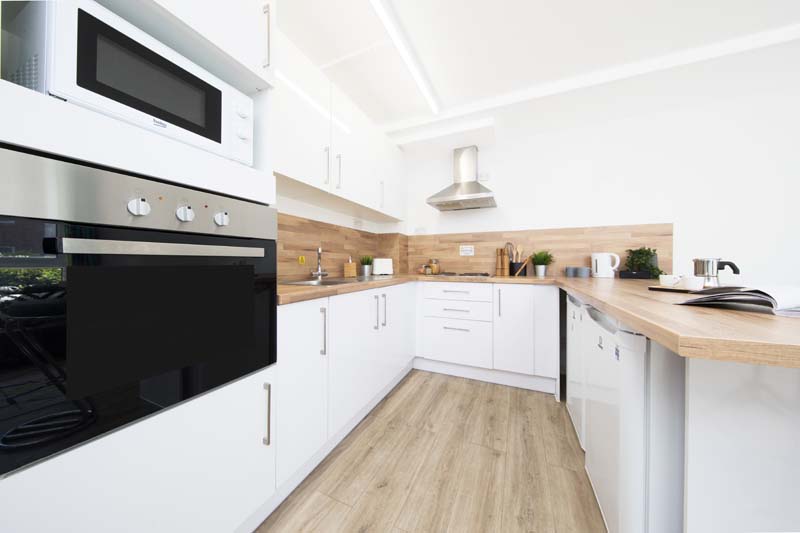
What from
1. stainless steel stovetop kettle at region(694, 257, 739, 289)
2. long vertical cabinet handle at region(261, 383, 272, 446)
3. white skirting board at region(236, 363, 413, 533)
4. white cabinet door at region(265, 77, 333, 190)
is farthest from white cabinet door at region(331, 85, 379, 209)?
stainless steel stovetop kettle at region(694, 257, 739, 289)

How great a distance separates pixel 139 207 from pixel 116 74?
0.33 m

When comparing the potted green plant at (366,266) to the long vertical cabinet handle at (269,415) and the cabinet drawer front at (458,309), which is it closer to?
the cabinet drawer front at (458,309)

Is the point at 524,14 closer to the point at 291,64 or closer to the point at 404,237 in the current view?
Result: the point at 291,64

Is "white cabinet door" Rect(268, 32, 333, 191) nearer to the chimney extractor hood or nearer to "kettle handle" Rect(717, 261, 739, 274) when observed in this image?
the chimney extractor hood

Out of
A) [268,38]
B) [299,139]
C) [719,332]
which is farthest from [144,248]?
[719,332]

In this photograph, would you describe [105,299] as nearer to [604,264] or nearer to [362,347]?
[362,347]

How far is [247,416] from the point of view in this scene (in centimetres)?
91

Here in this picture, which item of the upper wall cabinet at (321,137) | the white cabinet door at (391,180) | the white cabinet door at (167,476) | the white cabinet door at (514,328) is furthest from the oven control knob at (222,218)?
the white cabinet door at (514,328)

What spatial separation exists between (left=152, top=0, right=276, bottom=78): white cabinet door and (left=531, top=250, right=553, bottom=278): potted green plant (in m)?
2.47

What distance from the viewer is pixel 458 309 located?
7.73ft

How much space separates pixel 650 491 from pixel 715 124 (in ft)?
9.76

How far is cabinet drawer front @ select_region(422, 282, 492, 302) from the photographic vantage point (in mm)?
2260

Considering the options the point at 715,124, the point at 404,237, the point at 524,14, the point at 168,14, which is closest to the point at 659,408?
the point at 168,14

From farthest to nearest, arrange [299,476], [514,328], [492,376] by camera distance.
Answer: [492,376]
[514,328]
[299,476]
